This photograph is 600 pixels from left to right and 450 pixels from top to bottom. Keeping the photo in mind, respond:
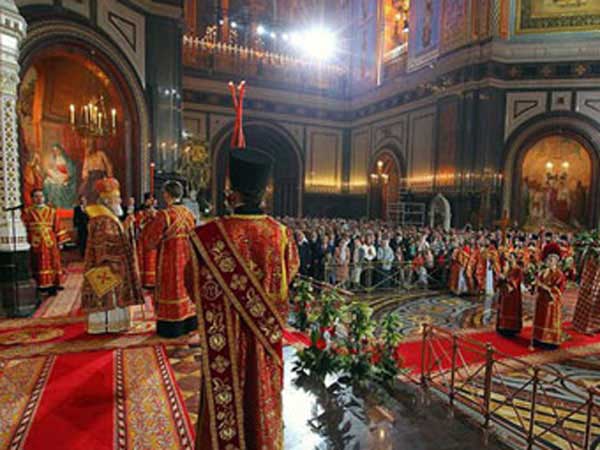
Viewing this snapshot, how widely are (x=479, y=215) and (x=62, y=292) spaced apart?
1399 centimetres

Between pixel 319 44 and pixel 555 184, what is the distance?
14.8 metres

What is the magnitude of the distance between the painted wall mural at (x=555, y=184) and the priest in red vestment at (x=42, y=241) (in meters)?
16.0

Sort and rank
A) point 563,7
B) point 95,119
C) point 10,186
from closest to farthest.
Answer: point 10,186
point 95,119
point 563,7

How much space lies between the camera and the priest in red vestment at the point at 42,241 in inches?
282

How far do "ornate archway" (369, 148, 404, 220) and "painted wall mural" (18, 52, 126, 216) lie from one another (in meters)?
13.7

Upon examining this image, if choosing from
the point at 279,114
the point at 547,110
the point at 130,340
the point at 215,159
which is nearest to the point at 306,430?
the point at 130,340

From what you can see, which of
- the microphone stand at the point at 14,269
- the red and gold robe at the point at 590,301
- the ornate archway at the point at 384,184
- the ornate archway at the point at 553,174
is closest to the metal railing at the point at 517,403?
the red and gold robe at the point at 590,301

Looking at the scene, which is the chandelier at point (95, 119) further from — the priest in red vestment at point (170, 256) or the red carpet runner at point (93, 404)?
the red carpet runner at point (93, 404)

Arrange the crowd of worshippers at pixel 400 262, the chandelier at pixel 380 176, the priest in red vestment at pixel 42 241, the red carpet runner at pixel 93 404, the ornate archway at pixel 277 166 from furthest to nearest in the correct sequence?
the chandelier at pixel 380 176, the ornate archway at pixel 277 166, the crowd of worshippers at pixel 400 262, the priest in red vestment at pixel 42 241, the red carpet runner at pixel 93 404

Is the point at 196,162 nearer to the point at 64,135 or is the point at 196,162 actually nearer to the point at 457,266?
the point at 64,135

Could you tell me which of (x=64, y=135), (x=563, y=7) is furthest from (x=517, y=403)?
(x=563, y=7)

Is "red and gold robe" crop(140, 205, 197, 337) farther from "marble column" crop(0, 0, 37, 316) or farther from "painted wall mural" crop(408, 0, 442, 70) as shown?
"painted wall mural" crop(408, 0, 442, 70)

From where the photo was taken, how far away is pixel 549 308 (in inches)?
237

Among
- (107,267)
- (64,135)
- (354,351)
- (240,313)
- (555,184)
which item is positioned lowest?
(354,351)
